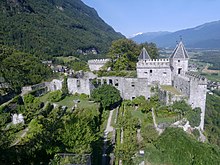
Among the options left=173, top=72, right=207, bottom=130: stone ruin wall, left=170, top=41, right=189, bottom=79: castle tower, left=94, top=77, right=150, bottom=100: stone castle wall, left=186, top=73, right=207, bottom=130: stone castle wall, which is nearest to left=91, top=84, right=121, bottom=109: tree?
left=94, top=77, right=150, bottom=100: stone castle wall

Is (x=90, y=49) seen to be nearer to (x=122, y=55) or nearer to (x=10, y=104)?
(x=122, y=55)

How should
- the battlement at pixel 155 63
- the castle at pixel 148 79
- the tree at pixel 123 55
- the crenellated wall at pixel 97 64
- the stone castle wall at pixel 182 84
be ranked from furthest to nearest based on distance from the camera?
1. the crenellated wall at pixel 97 64
2. the tree at pixel 123 55
3. the battlement at pixel 155 63
4. the castle at pixel 148 79
5. the stone castle wall at pixel 182 84

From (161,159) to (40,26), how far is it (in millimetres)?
80872

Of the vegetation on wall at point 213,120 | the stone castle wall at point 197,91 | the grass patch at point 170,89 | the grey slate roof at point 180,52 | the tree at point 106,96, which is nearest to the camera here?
the stone castle wall at point 197,91

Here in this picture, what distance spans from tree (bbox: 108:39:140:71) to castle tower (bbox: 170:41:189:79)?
331 inches

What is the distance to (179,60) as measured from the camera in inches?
1214

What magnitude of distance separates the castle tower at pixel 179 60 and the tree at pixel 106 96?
8.87 meters

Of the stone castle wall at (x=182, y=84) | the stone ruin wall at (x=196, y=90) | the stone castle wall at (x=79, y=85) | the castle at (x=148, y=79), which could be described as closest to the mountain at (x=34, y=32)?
the stone castle wall at (x=79, y=85)

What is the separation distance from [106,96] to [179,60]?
11.3m

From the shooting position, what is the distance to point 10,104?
27.2 m

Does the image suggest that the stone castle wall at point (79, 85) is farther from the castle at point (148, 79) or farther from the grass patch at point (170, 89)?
the grass patch at point (170, 89)

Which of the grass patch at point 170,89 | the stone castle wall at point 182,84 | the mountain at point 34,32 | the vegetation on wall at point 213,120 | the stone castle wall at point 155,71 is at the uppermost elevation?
the mountain at point 34,32

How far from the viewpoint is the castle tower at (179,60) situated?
100ft

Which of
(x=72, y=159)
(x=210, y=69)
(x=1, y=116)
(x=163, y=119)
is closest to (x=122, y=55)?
(x=163, y=119)
